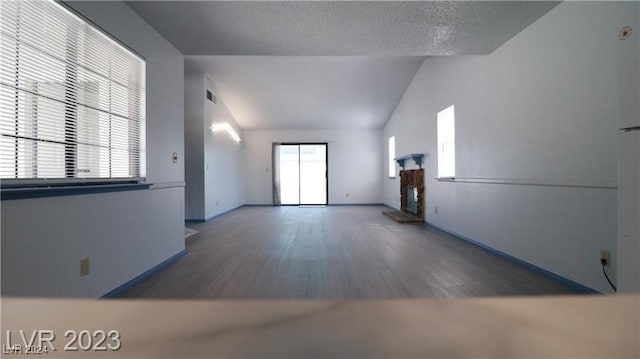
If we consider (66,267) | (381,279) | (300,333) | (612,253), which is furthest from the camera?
(381,279)

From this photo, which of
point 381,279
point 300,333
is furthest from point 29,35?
point 381,279

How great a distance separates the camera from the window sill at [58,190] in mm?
1516

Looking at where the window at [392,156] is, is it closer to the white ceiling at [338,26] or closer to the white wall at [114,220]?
the white ceiling at [338,26]

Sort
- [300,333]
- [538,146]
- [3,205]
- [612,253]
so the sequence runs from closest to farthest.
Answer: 1. [300,333]
2. [3,205]
3. [612,253]
4. [538,146]

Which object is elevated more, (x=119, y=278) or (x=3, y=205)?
(x=3, y=205)

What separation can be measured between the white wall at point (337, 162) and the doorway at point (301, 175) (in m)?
0.23

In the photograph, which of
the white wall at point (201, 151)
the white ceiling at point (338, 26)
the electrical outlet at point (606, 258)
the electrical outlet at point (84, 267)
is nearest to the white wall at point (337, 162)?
the white wall at point (201, 151)

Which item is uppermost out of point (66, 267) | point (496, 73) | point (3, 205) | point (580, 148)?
point (496, 73)

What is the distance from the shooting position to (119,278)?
2.33 metres

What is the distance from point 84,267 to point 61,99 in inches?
46.4

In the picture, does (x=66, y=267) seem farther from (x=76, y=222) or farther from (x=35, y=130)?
(x=35, y=130)

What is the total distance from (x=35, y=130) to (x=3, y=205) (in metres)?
0.50

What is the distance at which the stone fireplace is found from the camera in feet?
19.2

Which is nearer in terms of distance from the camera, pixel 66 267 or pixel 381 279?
pixel 66 267
